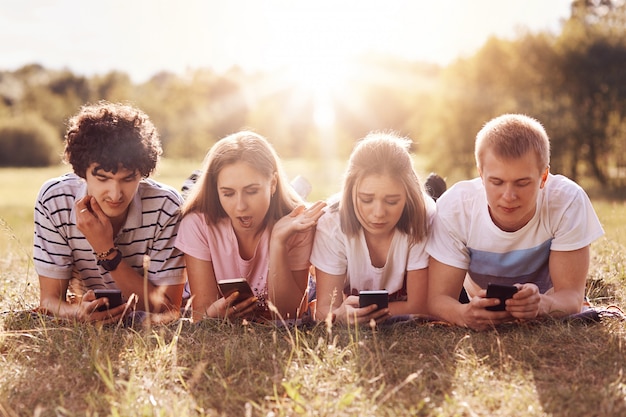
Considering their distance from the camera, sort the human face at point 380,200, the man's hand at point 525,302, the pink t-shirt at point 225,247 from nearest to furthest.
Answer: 1. the man's hand at point 525,302
2. the human face at point 380,200
3. the pink t-shirt at point 225,247

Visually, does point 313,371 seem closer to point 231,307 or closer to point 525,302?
A: point 231,307

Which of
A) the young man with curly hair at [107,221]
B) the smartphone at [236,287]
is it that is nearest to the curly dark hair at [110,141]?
the young man with curly hair at [107,221]

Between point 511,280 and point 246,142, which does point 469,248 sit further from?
point 246,142

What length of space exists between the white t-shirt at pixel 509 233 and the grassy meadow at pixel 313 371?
0.57 m

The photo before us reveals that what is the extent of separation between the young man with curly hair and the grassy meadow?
354 millimetres

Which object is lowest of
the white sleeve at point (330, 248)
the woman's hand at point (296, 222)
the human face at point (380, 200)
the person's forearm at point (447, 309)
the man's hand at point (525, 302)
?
the person's forearm at point (447, 309)

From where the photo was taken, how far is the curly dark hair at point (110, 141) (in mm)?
4648

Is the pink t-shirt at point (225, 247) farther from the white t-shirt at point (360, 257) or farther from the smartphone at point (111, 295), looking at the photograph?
the smartphone at point (111, 295)

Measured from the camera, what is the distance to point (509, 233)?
4.70m

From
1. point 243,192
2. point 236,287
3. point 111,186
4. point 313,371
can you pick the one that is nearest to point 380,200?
point 243,192

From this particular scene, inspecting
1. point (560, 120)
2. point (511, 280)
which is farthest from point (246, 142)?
point (560, 120)

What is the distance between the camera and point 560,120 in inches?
820

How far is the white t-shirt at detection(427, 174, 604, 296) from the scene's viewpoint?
4.59 meters

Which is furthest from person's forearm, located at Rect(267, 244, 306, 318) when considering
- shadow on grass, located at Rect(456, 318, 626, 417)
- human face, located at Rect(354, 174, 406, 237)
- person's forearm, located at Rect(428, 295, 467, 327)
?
Result: shadow on grass, located at Rect(456, 318, 626, 417)
